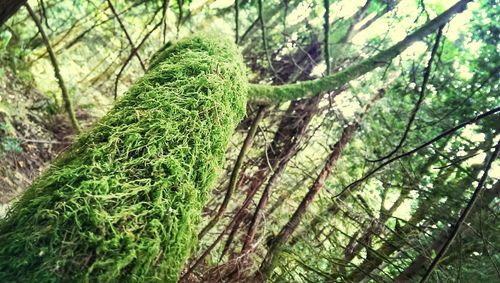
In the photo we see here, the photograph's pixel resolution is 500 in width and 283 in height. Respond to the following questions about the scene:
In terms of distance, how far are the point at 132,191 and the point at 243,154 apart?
4.71 feet

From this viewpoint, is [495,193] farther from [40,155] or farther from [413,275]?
[40,155]

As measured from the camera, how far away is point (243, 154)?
261 cm

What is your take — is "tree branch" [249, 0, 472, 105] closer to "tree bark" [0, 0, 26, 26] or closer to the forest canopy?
the forest canopy

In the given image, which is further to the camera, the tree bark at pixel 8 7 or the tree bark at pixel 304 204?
the tree bark at pixel 304 204

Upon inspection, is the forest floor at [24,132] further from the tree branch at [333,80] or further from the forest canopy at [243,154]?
the tree branch at [333,80]

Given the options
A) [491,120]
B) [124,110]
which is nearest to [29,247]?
[124,110]

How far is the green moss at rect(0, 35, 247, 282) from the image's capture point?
104 cm

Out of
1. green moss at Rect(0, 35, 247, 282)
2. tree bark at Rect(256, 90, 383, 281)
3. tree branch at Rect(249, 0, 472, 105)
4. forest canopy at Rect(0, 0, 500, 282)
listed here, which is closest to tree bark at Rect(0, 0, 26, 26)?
forest canopy at Rect(0, 0, 500, 282)

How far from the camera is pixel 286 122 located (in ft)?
19.4

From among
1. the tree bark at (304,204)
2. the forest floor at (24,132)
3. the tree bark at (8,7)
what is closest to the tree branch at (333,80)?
the tree bark at (8,7)

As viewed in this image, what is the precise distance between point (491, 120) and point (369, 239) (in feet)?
5.79

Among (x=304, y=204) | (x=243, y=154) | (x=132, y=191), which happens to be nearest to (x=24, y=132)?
(x=304, y=204)

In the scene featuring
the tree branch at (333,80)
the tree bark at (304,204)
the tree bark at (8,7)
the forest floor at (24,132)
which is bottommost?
the tree bark at (304,204)

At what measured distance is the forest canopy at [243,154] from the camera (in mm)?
1166
